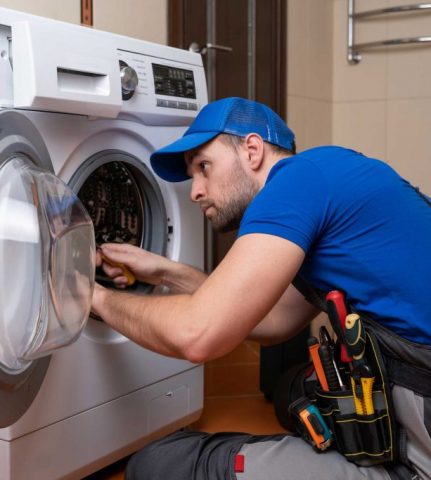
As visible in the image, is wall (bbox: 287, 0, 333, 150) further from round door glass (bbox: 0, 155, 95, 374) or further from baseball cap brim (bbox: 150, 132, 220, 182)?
round door glass (bbox: 0, 155, 95, 374)

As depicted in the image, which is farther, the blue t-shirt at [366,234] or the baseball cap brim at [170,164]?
the baseball cap brim at [170,164]

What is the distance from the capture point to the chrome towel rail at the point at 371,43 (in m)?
3.11

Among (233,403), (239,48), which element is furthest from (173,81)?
(239,48)

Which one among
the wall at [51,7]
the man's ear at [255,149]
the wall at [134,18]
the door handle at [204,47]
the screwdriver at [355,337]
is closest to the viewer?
the screwdriver at [355,337]

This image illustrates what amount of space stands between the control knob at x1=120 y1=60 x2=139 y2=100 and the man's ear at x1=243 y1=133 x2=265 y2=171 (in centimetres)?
28

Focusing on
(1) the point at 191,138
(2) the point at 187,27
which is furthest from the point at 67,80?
(2) the point at 187,27

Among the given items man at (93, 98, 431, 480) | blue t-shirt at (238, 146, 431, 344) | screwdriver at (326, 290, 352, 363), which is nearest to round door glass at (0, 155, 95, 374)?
man at (93, 98, 431, 480)

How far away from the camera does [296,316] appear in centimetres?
153

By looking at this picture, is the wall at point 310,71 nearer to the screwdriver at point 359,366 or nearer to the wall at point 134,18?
the wall at point 134,18

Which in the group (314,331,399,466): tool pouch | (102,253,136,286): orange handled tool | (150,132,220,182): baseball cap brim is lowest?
(314,331,399,466): tool pouch

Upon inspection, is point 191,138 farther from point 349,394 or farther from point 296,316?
point 349,394

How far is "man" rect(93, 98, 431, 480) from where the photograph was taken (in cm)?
108

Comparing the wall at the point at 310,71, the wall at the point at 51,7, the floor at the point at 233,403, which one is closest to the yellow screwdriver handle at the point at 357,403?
the floor at the point at 233,403

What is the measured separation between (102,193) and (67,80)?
33 centimetres
